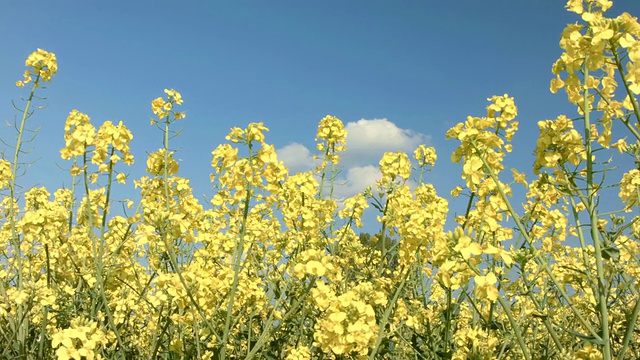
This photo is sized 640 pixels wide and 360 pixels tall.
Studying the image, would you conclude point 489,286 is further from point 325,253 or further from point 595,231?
point 325,253

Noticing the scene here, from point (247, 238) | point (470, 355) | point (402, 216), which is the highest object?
point (402, 216)

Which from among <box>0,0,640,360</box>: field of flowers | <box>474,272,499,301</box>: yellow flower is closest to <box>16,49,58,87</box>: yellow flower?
<box>0,0,640,360</box>: field of flowers

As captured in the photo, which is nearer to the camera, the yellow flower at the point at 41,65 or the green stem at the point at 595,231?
the green stem at the point at 595,231

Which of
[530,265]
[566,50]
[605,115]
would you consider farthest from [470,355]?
[530,265]

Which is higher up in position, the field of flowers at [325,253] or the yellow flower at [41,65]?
the yellow flower at [41,65]

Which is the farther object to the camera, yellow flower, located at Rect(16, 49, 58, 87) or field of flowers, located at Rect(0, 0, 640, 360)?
yellow flower, located at Rect(16, 49, 58, 87)

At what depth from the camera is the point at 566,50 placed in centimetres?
251

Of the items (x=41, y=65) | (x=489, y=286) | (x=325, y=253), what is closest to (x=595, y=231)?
(x=489, y=286)

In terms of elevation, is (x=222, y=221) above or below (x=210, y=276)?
above

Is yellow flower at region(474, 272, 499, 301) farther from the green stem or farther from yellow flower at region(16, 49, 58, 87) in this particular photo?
yellow flower at region(16, 49, 58, 87)

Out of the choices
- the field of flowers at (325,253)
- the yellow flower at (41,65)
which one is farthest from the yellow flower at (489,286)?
the yellow flower at (41,65)

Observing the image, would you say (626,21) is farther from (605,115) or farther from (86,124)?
(86,124)

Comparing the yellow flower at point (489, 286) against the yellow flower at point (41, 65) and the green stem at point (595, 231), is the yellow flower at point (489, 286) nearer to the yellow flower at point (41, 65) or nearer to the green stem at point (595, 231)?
the green stem at point (595, 231)

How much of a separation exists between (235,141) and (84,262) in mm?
1996
